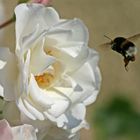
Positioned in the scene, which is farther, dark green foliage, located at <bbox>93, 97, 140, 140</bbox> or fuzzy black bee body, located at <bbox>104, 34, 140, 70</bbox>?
dark green foliage, located at <bbox>93, 97, 140, 140</bbox>

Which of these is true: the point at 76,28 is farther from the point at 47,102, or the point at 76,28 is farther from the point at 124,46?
the point at 124,46

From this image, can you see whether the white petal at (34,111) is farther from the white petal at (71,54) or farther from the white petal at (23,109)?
the white petal at (71,54)

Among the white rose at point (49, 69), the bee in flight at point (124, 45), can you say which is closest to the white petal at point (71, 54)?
the white rose at point (49, 69)

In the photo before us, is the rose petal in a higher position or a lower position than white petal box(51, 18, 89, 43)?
lower

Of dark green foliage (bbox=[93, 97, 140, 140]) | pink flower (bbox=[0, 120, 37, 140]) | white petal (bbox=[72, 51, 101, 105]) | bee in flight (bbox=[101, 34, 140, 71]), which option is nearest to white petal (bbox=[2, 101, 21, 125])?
pink flower (bbox=[0, 120, 37, 140])

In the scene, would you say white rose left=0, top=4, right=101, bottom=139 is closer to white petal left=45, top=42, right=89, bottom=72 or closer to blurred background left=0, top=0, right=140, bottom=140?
white petal left=45, top=42, right=89, bottom=72

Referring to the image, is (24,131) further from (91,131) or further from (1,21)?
(91,131)

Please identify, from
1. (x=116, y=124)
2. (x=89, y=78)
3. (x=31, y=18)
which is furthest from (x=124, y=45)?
(x=116, y=124)
